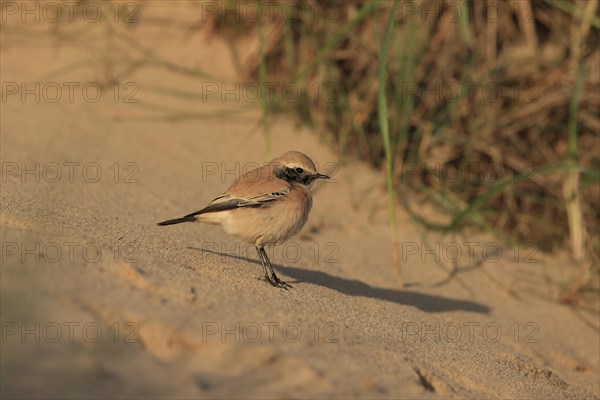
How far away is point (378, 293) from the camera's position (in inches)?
247

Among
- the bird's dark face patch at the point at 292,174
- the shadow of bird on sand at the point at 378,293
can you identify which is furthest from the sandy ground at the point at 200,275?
the bird's dark face patch at the point at 292,174

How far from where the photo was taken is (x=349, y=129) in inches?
328

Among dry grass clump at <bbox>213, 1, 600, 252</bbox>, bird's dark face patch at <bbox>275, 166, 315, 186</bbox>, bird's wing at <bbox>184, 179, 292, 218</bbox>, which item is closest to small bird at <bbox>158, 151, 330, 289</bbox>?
bird's wing at <bbox>184, 179, 292, 218</bbox>

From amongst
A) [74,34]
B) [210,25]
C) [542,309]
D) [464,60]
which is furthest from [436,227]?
[74,34]

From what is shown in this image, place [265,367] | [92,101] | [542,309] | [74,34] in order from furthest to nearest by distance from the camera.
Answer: [74,34]
[92,101]
[542,309]
[265,367]

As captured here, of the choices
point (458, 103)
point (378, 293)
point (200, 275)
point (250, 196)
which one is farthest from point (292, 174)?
point (458, 103)

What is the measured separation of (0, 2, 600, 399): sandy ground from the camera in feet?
10.7

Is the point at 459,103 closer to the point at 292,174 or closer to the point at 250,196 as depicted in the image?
the point at 292,174

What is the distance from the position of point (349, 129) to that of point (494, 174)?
1636mm

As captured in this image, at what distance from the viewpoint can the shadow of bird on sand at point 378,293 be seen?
5.91 metres

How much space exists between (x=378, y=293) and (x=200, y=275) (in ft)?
7.17

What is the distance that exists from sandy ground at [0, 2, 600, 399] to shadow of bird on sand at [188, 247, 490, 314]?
31 millimetres

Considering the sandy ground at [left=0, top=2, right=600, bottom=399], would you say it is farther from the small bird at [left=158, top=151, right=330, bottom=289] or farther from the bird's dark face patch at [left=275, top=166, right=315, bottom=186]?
the bird's dark face patch at [left=275, top=166, right=315, bottom=186]

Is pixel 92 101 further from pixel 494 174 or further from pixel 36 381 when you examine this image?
pixel 36 381
